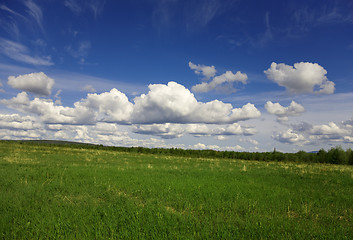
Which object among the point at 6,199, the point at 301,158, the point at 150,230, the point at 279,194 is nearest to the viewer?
the point at 150,230

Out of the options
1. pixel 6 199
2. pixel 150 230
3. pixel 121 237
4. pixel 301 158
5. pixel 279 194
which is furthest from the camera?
pixel 301 158

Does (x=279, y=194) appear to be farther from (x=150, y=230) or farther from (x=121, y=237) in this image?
(x=121, y=237)

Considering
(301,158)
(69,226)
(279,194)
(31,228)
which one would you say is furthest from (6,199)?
(301,158)

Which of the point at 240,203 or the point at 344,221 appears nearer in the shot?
the point at 344,221

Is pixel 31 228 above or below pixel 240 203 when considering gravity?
below

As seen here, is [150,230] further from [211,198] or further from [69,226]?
[211,198]

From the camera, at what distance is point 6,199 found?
31.6ft

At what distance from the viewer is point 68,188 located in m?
11.9

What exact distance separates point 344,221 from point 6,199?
48.1 ft

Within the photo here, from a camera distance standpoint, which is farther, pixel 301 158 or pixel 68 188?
pixel 301 158

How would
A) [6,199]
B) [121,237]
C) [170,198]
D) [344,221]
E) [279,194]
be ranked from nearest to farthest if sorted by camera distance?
[121,237] < [344,221] < [6,199] < [170,198] < [279,194]

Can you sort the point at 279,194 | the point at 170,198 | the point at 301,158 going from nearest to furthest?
1. the point at 170,198
2. the point at 279,194
3. the point at 301,158

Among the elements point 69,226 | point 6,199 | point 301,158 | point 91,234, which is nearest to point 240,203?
point 91,234

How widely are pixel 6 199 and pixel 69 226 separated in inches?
196
